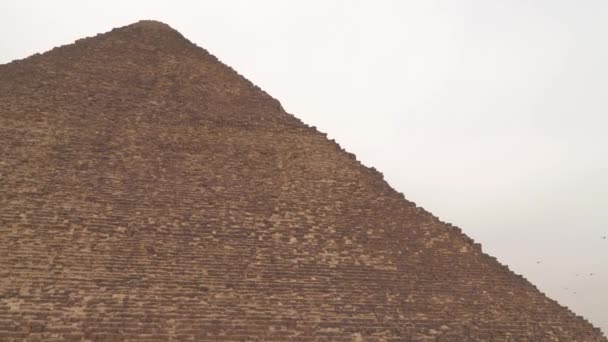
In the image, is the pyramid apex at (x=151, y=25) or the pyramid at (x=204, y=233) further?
the pyramid apex at (x=151, y=25)

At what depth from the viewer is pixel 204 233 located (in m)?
8.48

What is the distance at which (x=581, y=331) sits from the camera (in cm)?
927

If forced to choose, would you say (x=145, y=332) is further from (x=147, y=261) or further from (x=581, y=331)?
(x=581, y=331)

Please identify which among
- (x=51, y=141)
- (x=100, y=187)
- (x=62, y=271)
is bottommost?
(x=62, y=271)

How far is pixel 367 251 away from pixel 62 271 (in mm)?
4314

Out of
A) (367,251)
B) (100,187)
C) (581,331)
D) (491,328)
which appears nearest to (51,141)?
(100,187)

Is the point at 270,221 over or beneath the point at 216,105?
beneath

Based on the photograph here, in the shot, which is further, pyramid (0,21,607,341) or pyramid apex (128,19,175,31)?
pyramid apex (128,19,175,31)

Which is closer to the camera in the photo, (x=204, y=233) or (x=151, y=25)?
(x=204, y=233)

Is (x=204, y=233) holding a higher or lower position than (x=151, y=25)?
lower

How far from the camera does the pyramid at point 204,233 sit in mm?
7230

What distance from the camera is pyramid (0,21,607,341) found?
7230 millimetres

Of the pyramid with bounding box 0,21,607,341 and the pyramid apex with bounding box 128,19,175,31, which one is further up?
the pyramid apex with bounding box 128,19,175,31

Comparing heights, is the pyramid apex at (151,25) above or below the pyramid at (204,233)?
above
